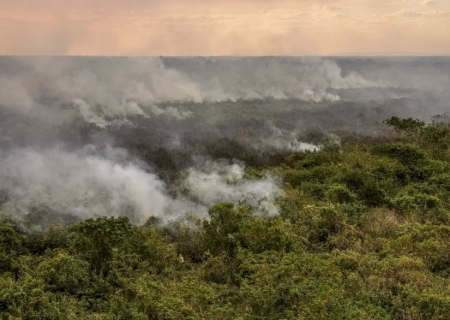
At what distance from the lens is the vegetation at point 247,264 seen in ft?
39.6

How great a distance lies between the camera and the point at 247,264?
14617 mm

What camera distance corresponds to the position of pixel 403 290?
1311 centimetres

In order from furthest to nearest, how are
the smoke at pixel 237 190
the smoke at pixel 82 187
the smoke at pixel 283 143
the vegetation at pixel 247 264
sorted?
the smoke at pixel 283 143 → the smoke at pixel 237 190 → the smoke at pixel 82 187 → the vegetation at pixel 247 264

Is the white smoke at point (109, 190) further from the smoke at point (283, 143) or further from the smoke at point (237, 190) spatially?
the smoke at point (283, 143)

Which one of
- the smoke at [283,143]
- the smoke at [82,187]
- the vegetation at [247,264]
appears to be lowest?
the smoke at [283,143]

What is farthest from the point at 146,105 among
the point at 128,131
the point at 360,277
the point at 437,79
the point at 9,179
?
the point at 437,79

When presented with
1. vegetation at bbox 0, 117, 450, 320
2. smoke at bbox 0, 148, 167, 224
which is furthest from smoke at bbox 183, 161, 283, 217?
smoke at bbox 0, 148, 167, 224

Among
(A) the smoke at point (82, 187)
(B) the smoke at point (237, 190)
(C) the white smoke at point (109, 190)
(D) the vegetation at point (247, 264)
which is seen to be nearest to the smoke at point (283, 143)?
(B) the smoke at point (237, 190)

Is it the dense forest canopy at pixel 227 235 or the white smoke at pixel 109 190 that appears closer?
the dense forest canopy at pixel 227 235

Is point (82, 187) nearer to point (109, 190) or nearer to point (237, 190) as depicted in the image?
point (109, 190)

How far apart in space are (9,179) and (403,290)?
66.4ft

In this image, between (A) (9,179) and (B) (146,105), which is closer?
(A) (9,179)

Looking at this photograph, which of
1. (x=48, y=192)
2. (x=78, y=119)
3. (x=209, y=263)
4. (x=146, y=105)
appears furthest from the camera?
(x=146, y=105)

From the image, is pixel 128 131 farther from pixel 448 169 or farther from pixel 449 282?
pixel 449 282
